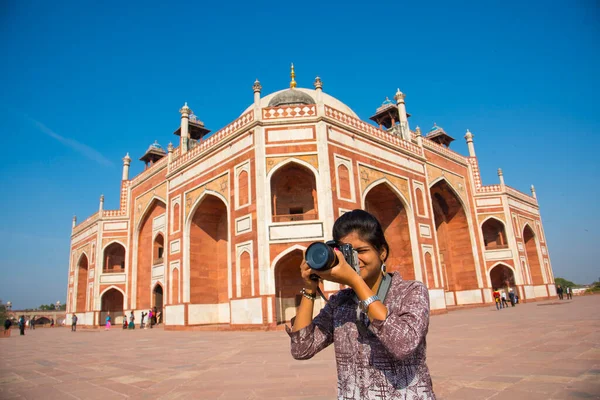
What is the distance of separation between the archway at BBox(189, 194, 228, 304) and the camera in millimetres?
15988

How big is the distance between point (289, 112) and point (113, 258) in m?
18.5

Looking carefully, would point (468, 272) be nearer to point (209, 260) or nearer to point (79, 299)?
point (209, 260)

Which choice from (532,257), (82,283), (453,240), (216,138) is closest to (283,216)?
(216,138)

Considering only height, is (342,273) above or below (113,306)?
above

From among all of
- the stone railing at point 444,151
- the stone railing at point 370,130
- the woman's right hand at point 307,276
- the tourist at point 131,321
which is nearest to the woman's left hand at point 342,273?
the woman's right hand at point 307,276

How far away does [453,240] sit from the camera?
22734 mm

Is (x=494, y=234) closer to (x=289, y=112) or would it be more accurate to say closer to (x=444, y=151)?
(x=444, y=151)

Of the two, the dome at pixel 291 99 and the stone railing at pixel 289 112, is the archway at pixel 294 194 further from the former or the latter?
the dome at pixel 291 99

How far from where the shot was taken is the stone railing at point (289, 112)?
1499cm

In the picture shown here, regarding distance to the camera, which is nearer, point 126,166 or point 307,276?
point 307,276

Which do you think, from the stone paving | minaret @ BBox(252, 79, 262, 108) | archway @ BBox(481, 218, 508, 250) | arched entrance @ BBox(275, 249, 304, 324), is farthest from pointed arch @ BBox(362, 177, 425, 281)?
archway @ BBox(481, 218, 508, 250)

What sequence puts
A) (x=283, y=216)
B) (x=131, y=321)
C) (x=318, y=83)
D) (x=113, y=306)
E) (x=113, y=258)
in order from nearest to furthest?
1. (x=283, y=216)
2. (x=318, y=83)
3. (x=131, y=321)
4. (x=113, y=306)
5. (x=113, y=258)

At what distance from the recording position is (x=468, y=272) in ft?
71.2

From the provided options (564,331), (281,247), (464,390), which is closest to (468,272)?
(281,247)
